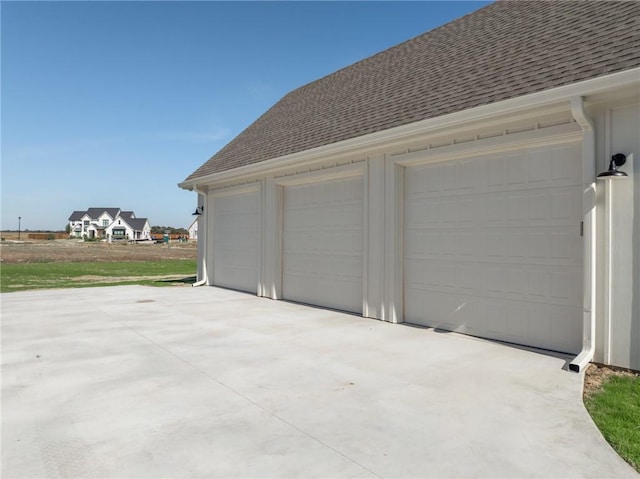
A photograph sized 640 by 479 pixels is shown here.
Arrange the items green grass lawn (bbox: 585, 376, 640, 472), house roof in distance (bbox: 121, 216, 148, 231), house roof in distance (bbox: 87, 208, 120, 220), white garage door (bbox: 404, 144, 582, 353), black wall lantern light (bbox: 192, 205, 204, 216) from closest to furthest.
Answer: green grass lawn (bbox: 585, 376, 640, 472)
white garage door (bbox: 404, 144, 582, 353)
black wall lantern light (bbox: 192, 205, 204, 216)
house roof in distance (bbox: 121, 216, 148, 231)
house roof in distance (bbox: 87, 208, 120, 220)

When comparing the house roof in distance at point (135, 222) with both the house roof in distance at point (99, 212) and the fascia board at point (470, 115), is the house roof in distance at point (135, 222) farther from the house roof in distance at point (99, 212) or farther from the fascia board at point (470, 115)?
the fascia board at point (470, 115)

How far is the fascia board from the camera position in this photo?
444 cm

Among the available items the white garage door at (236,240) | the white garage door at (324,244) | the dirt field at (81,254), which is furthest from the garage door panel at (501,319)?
the dirt field at (81,254)

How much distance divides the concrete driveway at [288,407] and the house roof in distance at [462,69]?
380 centimetres

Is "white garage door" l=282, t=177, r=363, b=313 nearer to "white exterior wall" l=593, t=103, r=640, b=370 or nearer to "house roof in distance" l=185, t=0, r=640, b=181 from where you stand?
"house roof in distance" l=185, t=0, r=640, b=181

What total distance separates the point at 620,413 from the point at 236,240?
10241 mm

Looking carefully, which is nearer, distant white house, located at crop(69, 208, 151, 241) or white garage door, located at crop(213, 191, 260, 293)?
white garage door, located at crop(213, 191, 260, 293)

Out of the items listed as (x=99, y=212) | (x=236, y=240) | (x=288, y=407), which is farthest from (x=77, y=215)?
(x=288, y=407)

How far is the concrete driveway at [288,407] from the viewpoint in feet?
8.39

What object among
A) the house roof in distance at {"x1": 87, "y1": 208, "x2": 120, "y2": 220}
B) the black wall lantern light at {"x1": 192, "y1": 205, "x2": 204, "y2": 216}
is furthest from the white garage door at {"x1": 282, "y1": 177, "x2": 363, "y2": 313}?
the house roof in distance at {"x1": 87, "y1": 208, "x2": 120, "y2": 220}

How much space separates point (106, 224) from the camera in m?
93.4

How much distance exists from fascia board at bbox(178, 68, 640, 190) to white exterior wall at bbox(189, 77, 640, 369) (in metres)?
0.07

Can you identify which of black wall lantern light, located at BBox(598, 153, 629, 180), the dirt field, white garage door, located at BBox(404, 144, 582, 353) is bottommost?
the dirt field

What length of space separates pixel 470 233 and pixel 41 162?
96.1 feet
